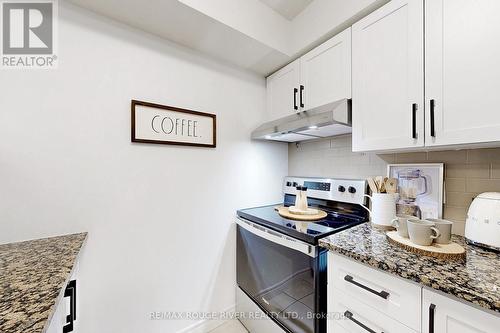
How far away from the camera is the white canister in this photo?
123 cm

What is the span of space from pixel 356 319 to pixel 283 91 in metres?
1.61

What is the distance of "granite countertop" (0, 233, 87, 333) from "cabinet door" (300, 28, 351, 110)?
1.60 metres

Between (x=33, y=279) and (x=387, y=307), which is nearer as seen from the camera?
(x=33, y=279)

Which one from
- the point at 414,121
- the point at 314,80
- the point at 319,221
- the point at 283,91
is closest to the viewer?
the point at 414,121

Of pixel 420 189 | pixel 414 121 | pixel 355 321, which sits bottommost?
pixel 355 321

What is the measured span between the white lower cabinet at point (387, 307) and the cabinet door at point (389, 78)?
0.67 m

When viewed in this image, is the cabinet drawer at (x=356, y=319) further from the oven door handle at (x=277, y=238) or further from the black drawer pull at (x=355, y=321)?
the oven door handle at (x=277, y=238)

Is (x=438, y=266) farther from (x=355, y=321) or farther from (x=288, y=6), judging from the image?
(x=288, y=6)

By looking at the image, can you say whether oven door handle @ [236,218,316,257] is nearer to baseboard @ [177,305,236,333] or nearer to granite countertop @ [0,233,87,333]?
baseboard @ [177,305,236,333]

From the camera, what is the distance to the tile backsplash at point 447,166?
108 centimetres

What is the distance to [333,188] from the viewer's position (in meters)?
1.71

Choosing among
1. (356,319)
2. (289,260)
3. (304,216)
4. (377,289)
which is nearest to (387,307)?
(377,289)

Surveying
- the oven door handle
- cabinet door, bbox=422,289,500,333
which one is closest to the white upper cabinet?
the oven door handle

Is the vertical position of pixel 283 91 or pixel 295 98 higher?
pixel 283 91
